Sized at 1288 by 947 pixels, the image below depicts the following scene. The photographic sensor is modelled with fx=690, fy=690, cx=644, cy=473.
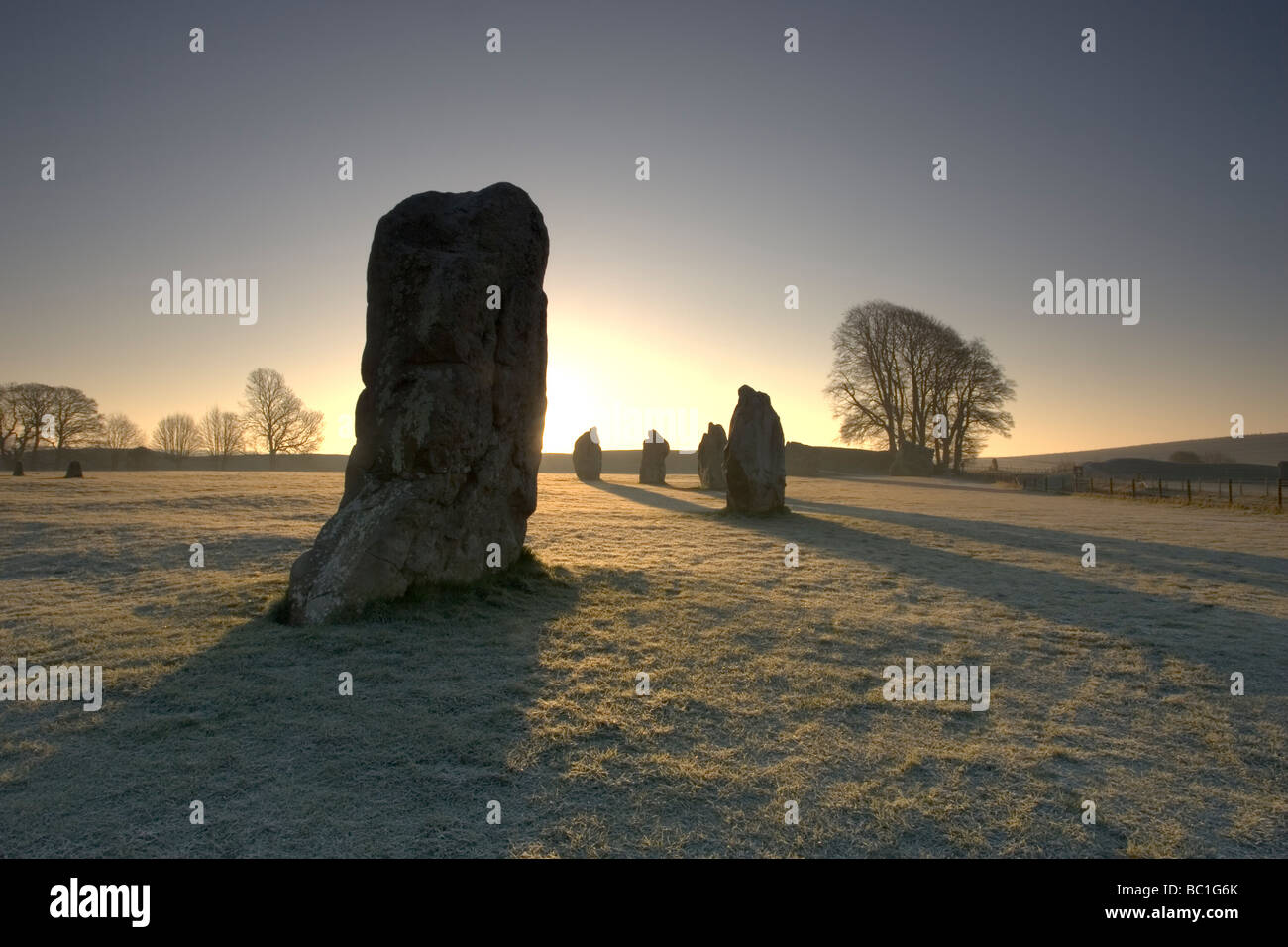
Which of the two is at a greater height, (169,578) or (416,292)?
(416,292)

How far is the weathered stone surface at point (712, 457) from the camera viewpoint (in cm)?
2956

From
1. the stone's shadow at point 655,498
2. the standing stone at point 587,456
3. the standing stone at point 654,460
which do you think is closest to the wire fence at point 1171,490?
the stone's shadow at point 655,498

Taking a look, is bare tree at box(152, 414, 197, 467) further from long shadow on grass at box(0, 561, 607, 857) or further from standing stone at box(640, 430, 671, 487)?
long shadow on grass at box(0, 561, 607, 857)

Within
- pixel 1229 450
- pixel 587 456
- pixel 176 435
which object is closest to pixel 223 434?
pixel 176 435

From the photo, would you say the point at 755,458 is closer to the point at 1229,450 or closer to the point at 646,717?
the point at 646,717

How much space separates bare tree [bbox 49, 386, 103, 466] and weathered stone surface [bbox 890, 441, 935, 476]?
206ft

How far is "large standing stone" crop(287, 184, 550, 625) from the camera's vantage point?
721 centimetres

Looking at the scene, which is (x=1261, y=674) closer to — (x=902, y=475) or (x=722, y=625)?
(x=722, y=625)

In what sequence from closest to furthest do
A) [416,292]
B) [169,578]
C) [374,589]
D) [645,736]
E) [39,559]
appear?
[645,736] < [374,589] < [416,292] < [169,578] < [39,559]

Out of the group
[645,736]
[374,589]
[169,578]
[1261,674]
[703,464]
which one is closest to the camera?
[645,736]

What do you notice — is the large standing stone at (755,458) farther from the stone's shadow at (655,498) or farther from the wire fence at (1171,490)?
the wire fence at (1171,490)
